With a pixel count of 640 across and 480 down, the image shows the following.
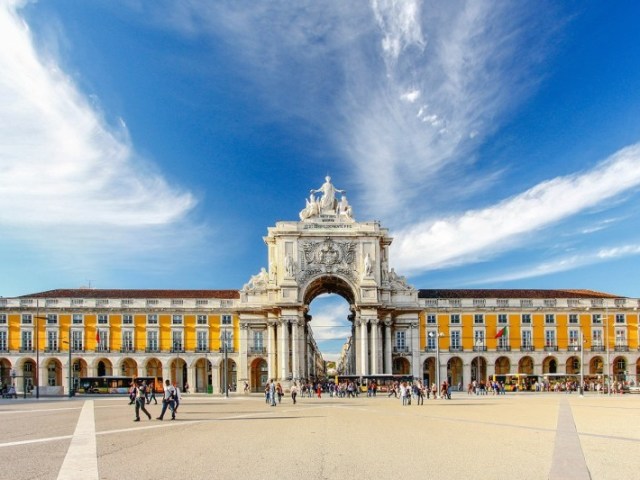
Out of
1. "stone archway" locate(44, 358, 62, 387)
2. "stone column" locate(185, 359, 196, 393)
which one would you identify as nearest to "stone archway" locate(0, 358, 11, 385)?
"stone archway" locate(44, 358, 62, 387)

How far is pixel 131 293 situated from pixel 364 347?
30.7 meters

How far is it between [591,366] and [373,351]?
2757 centimetres

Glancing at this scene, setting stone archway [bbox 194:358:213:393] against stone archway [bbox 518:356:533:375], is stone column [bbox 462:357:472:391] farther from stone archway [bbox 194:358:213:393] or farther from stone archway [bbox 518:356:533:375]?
stone archway [bbox 194:358:213:393]

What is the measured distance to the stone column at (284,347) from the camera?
76.8 meters

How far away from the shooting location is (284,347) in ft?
Answer: 252

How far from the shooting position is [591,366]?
272 ft

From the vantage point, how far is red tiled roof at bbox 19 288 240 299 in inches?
3354

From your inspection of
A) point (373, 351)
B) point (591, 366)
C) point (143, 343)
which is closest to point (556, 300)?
point (591, 366)

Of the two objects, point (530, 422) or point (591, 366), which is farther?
point (591, 366)

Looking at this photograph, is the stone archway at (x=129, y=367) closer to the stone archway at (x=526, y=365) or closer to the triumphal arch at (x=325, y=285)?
the triumphal arch at (x=325, y=285)

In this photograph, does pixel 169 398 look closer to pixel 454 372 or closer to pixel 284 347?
pixel 284 347

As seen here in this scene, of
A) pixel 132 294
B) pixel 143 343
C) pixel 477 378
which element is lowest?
pixel 477 378

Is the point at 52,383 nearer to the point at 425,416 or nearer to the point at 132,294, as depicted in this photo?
the point at 132,294

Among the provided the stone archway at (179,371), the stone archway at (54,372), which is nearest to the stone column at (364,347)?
the stone archway at (179,371)
